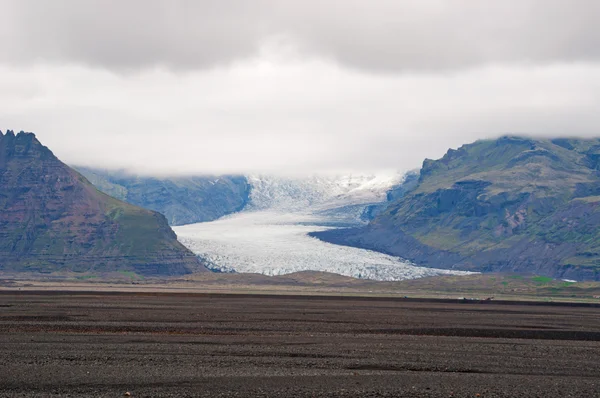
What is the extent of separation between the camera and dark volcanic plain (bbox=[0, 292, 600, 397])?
164ft

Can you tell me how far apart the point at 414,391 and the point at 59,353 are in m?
26.8

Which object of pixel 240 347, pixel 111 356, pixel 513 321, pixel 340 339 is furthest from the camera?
pixel 513 321

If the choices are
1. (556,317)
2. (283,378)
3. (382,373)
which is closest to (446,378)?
(382,373)

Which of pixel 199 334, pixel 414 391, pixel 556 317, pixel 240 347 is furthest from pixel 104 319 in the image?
pixel 556 317

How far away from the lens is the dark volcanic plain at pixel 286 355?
50125 mm

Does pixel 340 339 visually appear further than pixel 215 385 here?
Yes

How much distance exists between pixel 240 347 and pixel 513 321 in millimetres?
46499

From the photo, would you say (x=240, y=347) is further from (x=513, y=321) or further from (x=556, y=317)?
(x=556, y=317)

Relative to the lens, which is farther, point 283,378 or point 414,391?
point 283,378

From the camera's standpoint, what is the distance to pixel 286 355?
6281 cm

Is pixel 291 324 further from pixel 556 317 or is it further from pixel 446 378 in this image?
pixel 556 317

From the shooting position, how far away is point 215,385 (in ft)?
165

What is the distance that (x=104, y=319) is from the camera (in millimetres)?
88000

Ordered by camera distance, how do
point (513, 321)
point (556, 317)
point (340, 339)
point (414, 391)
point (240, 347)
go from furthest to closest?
1. point (556, 317)
2. point (513, 321)
3. point (340, 339)
4. point (240, 347)
5. point (414, 391)
